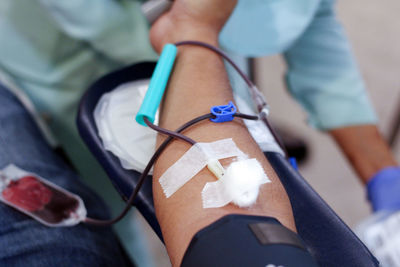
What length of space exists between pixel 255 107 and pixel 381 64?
1.62 meters

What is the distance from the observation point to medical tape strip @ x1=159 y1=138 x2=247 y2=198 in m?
0.40

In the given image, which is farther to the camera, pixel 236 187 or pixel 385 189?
pixel 385 189

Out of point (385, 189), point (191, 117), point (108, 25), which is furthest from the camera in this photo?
point (385, 189)

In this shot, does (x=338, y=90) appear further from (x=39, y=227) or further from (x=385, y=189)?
(x=39, y=227)

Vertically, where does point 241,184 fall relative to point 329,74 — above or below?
above

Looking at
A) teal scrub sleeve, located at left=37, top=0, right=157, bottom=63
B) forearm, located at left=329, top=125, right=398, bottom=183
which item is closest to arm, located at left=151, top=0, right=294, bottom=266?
teal scrub sleeve, located at left=37, top=0, right=157, bottom=63

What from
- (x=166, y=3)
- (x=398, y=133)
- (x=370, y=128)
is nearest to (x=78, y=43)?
(x=166, y=3)

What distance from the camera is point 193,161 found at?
1.33 ft

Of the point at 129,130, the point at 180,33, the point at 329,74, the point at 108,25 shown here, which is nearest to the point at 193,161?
the point at 129,130

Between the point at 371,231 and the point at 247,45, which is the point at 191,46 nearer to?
the point at 247,45

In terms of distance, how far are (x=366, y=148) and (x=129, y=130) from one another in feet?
2.12

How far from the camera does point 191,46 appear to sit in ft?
1.82

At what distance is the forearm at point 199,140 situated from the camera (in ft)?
1.22

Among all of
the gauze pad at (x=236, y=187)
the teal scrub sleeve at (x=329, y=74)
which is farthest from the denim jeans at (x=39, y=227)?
the teal scrub sleeve at (x=329, y=74)
